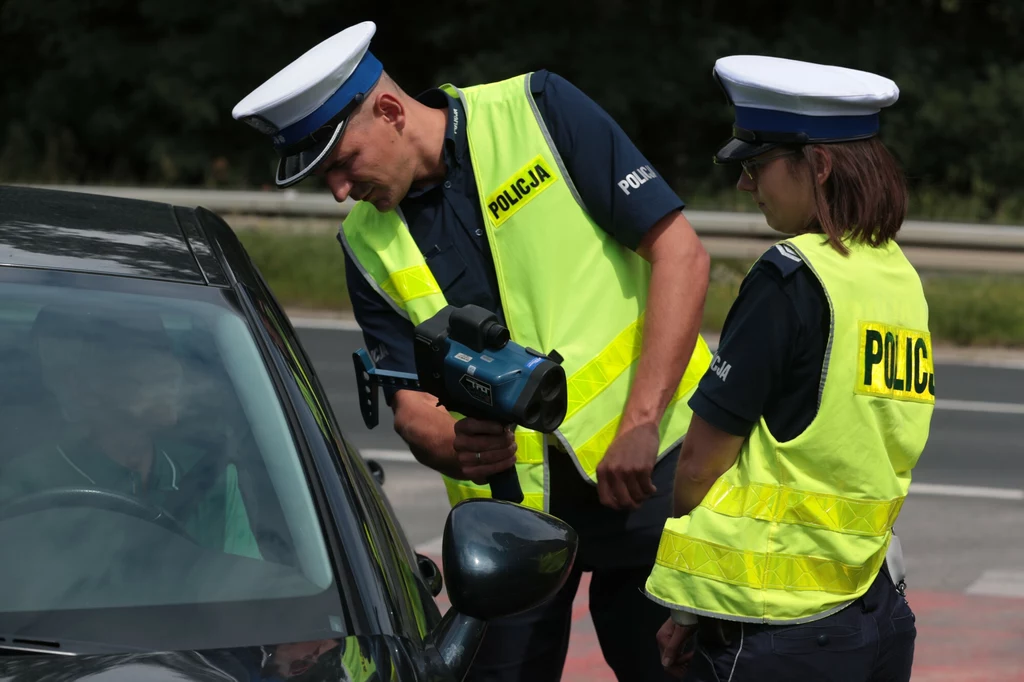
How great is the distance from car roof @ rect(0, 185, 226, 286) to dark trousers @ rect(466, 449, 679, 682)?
2.55 feet

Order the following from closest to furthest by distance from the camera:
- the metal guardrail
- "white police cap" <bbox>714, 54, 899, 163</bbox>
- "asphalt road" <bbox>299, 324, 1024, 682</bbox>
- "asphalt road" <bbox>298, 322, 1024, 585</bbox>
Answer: "white police cap" <bbox>714, 54, 899, 163</bbox>, "asphalt road" <bbox>299, 324, 1024, 682</bbox>, "asphalt road" <bbox>298, 322, 1024, 585</bbox>, the metal guardrail

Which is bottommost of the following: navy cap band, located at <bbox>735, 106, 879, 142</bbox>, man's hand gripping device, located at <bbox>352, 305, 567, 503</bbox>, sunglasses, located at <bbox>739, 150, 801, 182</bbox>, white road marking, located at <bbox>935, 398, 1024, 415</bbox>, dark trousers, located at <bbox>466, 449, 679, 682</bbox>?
white road marking, located at <bbox>935, 398, 1024, 415</bbox>

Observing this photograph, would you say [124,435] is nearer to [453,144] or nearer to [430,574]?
[430,574]

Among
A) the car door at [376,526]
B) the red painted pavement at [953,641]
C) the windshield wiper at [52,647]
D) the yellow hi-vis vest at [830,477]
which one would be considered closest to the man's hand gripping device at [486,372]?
the car door at [376,526]

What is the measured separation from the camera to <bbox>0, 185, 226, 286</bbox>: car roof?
2.49 metres

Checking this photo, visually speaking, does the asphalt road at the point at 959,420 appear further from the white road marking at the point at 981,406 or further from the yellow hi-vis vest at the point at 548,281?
the yellow hi-vis vest at the point at 548,281

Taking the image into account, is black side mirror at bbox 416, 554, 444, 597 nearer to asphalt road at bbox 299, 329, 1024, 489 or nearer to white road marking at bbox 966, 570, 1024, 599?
white road marking at bbox 966, 570, 1024, 599

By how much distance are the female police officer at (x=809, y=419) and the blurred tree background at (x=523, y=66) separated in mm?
16114

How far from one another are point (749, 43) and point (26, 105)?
408 inches

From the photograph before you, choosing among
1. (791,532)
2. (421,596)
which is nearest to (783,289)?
(791,532)

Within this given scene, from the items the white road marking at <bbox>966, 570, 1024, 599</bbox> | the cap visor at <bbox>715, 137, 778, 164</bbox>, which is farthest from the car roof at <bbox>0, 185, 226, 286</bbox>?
the white road marking at <bbox>966, 570, 1024, 599</bbox>

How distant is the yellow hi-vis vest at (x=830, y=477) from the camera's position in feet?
7.06

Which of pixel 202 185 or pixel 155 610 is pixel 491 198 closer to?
pixel 155 610

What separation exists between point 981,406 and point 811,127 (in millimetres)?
7228
